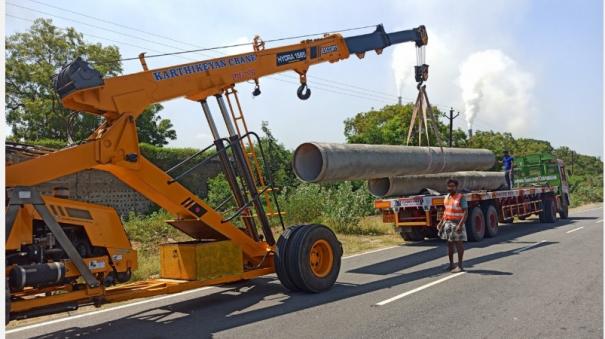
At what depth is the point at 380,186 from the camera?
15.7 m

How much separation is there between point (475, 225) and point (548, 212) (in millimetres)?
7340

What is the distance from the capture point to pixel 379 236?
58.0ft

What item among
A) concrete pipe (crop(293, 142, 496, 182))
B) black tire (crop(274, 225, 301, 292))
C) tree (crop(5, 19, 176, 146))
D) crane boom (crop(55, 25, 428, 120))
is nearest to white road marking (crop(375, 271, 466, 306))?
black tire (crop(274, 225, 301, 292))

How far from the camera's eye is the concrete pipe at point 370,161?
36.7 feet

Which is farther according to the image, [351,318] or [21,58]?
[21,58]

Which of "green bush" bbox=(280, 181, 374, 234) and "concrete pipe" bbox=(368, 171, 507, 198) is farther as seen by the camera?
"green bush" bbox=(280, 181, 374, 234)

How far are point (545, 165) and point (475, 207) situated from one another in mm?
8723

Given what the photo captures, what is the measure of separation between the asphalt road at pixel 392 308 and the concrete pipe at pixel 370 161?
6.82 feet

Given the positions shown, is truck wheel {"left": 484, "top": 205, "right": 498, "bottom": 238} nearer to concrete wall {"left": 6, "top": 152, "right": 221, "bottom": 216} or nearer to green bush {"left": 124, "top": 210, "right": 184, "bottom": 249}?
green bush {"left": 124, "top": 210, "right": 184, "bottom": 249}

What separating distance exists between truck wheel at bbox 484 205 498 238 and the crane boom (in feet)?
23.4

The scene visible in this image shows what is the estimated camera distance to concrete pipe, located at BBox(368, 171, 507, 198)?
15312 mm

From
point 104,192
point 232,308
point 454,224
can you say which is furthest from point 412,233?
point 104,192

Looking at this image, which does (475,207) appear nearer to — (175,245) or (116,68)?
(175,245)

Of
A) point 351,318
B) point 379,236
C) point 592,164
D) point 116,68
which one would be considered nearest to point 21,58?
point 116,68
